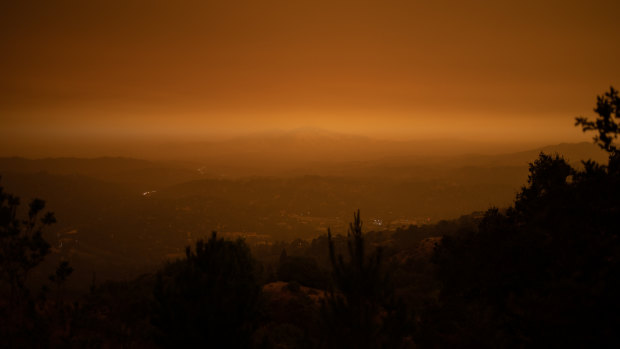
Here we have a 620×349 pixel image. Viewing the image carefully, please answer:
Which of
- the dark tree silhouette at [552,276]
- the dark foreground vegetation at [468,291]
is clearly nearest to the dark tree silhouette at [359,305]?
the dark foreground vegetation at [468,291]

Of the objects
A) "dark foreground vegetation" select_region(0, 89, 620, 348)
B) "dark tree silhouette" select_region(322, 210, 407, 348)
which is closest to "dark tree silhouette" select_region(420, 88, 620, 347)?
"dark foreground vegetation" select_region(0, 89, 620, 348)

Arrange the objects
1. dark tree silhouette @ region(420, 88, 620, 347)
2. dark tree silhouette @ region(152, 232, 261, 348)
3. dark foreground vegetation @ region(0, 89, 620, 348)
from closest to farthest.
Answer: dark tree silhouette @ region(420, 88, 620, 347) → dark foreground vegetation @ region(0, 89, 620, 348) → dark tree silhouette @ region(152, 232, 261, 348)

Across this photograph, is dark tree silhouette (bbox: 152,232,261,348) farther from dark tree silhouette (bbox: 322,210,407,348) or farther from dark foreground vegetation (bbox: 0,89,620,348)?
dark tree silhouette (bbox: 322,210,407,348)

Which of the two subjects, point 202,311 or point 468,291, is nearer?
point 202,311

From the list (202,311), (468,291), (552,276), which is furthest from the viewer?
(468,291)

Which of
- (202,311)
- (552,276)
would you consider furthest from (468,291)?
(202,311)

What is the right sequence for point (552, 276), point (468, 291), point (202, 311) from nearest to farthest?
point (202, 311)
point (552, 276)
point (468, 291)

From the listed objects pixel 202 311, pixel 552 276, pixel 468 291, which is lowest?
pixel 468 291

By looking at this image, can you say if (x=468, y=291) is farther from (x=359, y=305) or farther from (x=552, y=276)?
(x=359, y=305)

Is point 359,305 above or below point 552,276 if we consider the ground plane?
below

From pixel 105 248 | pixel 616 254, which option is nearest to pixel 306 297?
pixel 616 254

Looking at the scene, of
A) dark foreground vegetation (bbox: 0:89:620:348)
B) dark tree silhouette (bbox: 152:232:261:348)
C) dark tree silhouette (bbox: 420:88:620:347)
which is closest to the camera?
dark tree silhouette (bbox: 420:88:620:347)

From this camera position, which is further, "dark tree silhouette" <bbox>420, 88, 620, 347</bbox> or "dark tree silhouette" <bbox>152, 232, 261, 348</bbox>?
"dark tree silhouette" <bbox>152, 232, 261, 348</bbox>

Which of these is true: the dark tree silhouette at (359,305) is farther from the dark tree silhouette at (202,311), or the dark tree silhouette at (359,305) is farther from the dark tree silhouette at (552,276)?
the dark tree silhouette at (552,276)
